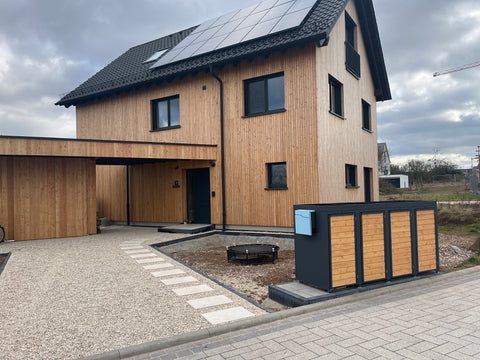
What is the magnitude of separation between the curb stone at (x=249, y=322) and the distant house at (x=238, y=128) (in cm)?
468

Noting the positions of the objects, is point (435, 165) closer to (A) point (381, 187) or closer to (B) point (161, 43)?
(A) point (381, 187)

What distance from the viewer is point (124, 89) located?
47.6 ft

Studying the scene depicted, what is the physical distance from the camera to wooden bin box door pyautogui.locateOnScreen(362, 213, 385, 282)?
17.3ft

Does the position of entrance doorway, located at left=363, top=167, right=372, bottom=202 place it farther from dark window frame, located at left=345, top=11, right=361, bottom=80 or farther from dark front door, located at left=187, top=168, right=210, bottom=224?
dark front door, located at left=187, top=168, right=210, bottom=224

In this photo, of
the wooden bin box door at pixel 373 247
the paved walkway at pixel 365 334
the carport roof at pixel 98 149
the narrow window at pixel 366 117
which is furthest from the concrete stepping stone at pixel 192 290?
the narrow window at pixel 366 117

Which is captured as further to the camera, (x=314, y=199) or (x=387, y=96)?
(x=387, y=96)

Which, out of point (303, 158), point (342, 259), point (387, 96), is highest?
point (387, 96)

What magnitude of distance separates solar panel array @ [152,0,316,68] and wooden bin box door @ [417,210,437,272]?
22.6 feet

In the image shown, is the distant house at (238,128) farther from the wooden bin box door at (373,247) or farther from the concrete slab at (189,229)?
the wooden bin box door at (373,247)

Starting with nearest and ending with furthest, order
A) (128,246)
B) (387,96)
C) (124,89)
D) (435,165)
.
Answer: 1. (128,246)
2. (124,89)
3. (387,96)
4. (435,165)

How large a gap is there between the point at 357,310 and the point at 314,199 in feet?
18.5

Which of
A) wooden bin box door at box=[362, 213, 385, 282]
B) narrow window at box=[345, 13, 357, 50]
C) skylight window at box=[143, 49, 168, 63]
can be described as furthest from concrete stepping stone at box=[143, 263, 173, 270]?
skylight window at box=[143, 49, 168, 63]

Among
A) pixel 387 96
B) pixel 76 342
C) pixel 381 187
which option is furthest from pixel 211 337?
pixel 381 187

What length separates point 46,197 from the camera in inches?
424
